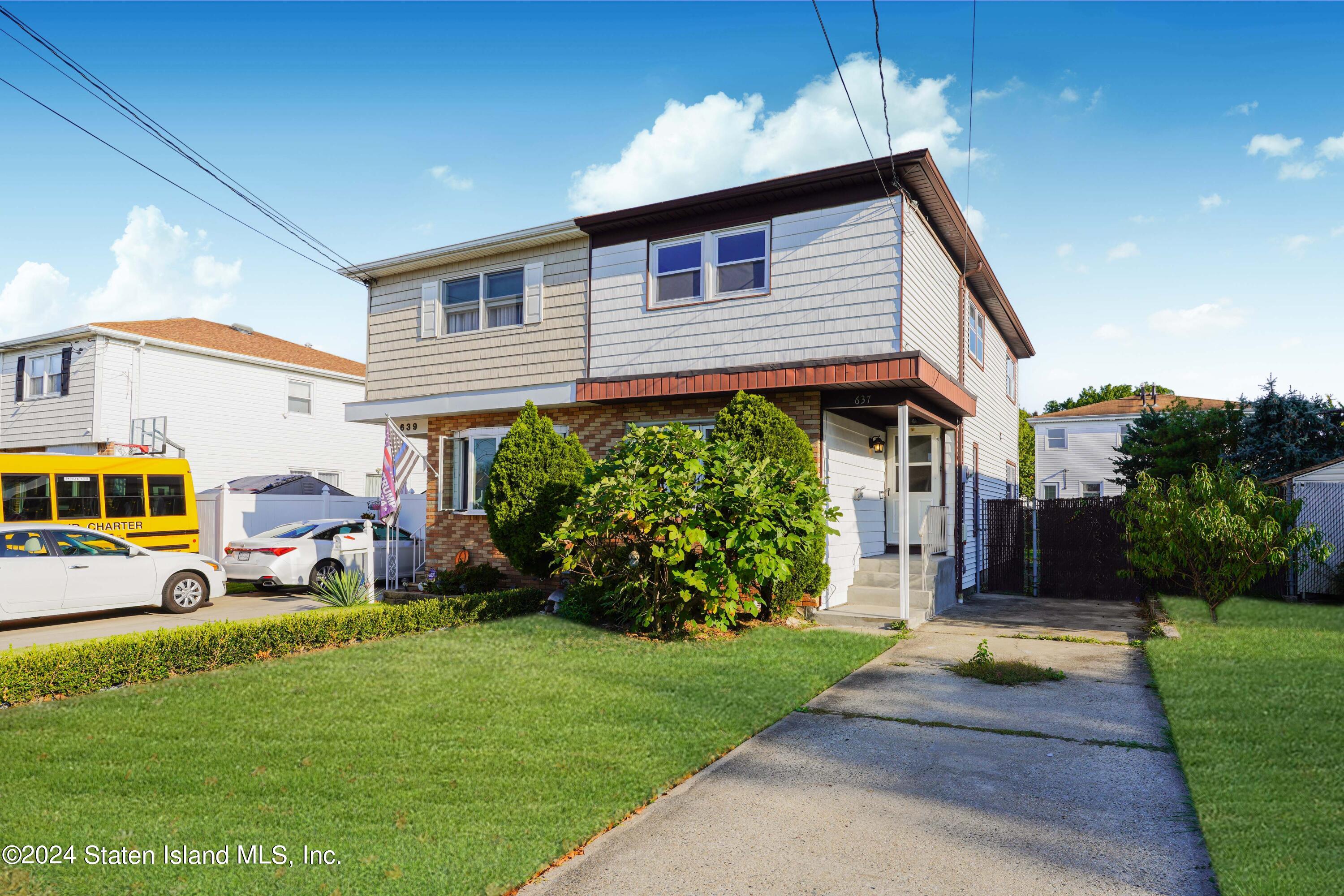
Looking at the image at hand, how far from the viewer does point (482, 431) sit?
15.0 metres

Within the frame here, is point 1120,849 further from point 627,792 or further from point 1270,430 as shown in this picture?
point 1270,430

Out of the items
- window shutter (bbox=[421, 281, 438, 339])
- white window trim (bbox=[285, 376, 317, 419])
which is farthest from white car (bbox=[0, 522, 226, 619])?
white window trim (bbox=[285, 376, 317, 419])

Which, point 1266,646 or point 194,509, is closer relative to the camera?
point 1266,646

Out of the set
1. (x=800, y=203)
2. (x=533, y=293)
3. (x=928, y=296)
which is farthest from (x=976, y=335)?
(x=533, y=293)

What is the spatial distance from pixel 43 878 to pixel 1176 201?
1498cm

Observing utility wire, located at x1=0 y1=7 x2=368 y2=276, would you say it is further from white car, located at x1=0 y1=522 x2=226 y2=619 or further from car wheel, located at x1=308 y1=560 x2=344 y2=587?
white car, located at x1=0 y1=522 x2=226 y2=619

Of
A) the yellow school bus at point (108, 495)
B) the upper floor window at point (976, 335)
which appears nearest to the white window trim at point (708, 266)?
the upper floor window at point (976, 335)

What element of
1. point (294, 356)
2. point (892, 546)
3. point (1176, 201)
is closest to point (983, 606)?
point (892, 546)

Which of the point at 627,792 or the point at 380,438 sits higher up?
the point at 380,438

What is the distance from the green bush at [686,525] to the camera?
30.4 feet

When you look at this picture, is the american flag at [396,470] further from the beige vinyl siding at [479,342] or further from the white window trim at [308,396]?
the white window trim at [308,396]

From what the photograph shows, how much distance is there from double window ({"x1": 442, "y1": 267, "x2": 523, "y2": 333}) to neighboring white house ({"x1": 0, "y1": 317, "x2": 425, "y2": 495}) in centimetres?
658

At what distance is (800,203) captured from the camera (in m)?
12.0

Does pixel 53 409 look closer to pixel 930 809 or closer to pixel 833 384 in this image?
pixel 833 384
